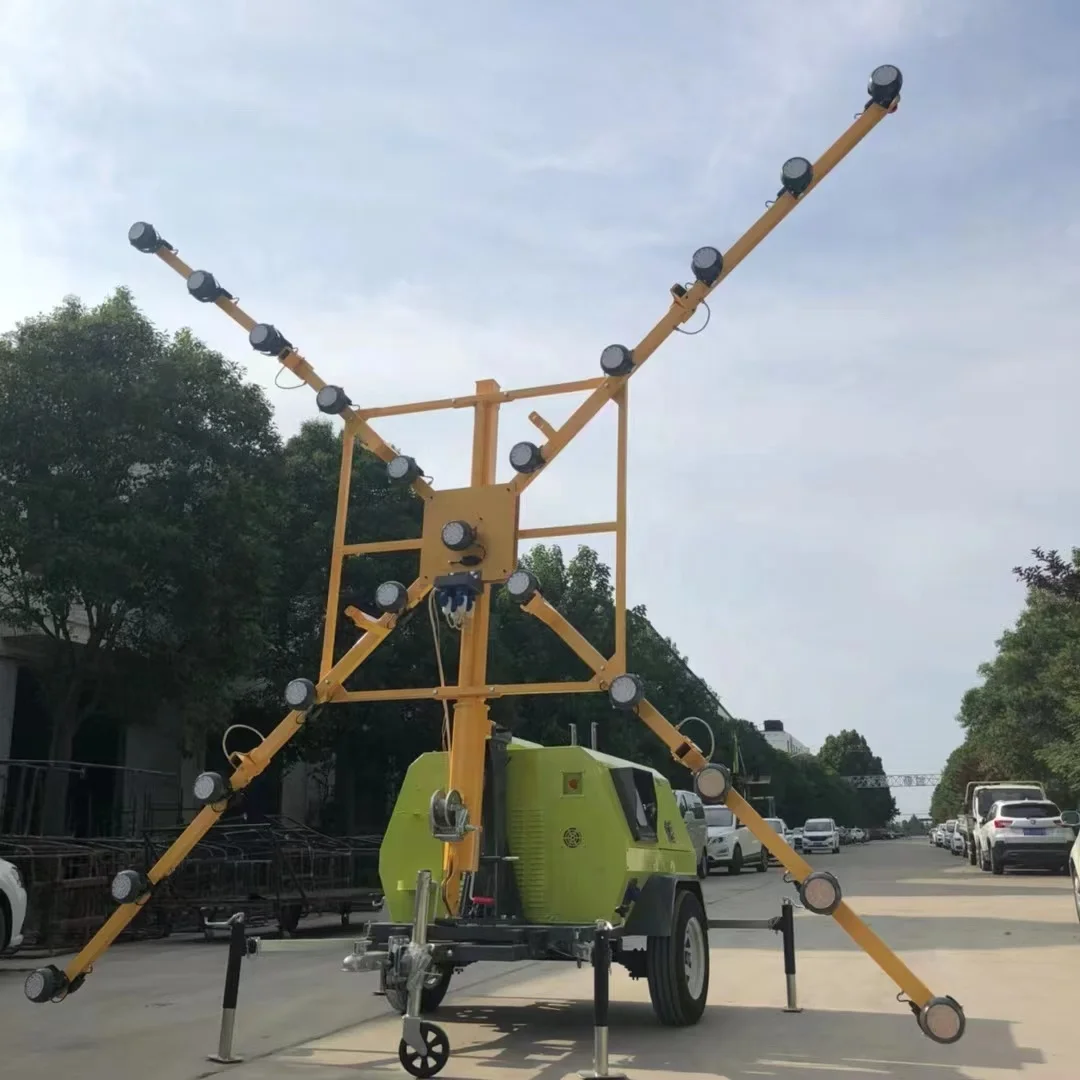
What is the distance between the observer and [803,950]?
14086 millimetres

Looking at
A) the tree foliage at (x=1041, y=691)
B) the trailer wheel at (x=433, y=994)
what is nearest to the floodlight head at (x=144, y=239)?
the trailer wheel at (x=433, y=994)

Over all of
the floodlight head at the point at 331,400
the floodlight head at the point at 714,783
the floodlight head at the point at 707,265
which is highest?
the floodlight head at the point at 707,265

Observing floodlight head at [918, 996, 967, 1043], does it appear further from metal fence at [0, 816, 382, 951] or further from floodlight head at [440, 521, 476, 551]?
metal fence at [0, 816, 382, 951]

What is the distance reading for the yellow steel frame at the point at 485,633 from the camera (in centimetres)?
783

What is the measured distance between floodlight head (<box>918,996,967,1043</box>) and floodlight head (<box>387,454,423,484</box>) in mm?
4603

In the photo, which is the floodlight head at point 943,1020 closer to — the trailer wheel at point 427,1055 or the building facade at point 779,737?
the trailer wheel at point 427,1055

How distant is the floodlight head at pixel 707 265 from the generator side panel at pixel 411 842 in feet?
12.4

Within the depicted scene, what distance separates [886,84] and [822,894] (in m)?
5.15

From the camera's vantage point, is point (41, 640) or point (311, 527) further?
point (311, 527)

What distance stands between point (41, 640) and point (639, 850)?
1941 centimetres

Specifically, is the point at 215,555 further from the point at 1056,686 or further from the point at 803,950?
the point at 1056,686

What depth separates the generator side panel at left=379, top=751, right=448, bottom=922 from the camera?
28.2 feet

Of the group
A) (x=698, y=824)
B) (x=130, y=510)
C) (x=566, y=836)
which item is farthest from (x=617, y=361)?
(x=698, y=824)

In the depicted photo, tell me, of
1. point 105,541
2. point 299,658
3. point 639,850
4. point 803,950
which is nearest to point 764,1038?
point 639,850
